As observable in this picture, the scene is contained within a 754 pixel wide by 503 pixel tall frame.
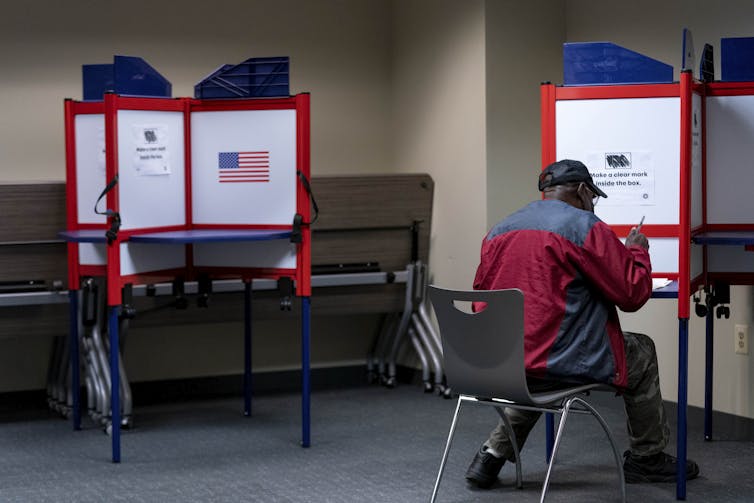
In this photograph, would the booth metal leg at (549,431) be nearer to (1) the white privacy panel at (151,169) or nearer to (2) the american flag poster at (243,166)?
(2) the american flag poster at (243,166)

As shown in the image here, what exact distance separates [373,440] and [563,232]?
1.82 m

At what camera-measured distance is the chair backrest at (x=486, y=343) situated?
12.0ft

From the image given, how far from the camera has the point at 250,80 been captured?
5.20m

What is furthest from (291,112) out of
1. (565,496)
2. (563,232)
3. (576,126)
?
(565,496)

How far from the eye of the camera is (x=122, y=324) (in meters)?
5.88

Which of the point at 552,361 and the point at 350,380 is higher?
the point at 552,361

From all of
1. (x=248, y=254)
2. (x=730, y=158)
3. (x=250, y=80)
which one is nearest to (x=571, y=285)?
(x=730, y=158)

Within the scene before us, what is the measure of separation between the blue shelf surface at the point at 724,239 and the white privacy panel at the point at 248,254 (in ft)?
5.88

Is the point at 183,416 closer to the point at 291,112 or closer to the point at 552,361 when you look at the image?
the point at 291,112

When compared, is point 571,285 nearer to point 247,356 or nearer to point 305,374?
point 305,374

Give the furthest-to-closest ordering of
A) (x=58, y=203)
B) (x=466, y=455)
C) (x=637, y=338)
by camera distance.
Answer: (x=58, y=203)
(x=466, y=455)
(x=637, y=338)

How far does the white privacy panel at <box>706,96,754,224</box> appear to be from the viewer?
4637mm

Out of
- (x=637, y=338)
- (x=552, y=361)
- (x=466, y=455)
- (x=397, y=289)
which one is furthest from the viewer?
(x=397, y=289)

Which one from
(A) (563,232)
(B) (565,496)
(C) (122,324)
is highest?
(A) (563,232)
